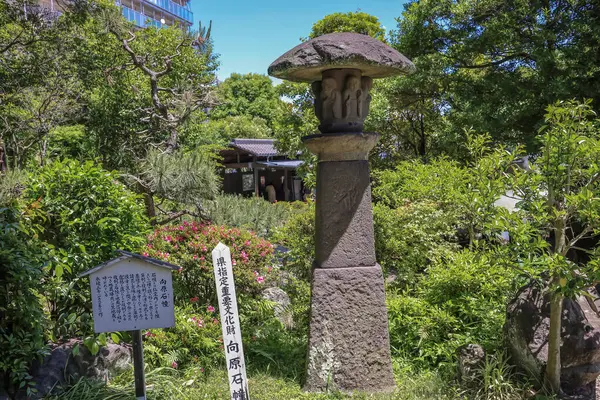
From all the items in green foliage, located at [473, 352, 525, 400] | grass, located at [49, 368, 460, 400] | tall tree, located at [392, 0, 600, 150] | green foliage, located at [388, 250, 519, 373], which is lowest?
grass, located at [49, 368, 460, 400]

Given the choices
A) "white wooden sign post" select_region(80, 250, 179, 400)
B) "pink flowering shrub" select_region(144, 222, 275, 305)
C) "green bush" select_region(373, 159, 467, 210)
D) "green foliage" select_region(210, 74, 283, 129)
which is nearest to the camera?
"white wooden sign post" select_region(80, 250, 179, 400)

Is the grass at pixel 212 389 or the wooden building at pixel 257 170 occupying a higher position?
the wooden building at pixel 257 170

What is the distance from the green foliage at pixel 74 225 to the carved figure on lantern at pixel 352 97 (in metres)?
2.32

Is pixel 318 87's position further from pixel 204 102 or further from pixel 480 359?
pixel 204 102

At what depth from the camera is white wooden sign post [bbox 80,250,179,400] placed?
348 cm

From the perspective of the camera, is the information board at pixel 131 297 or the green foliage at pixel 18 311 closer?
the information board at pixel 131 297

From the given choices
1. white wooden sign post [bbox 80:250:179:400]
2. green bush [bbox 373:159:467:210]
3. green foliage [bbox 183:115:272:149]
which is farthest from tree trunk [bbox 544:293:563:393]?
green foliage [bbox 183:115:272:149]

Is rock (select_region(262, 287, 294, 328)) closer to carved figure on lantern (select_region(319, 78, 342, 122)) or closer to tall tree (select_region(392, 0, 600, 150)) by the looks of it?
carved figure on lantern (select_region(319, 78, 342, 122))

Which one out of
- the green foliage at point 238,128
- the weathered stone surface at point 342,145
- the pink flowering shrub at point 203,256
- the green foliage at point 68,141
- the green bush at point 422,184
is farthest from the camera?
the green foliage at point 238,128

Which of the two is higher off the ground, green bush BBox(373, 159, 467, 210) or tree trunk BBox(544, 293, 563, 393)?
green bush BBox(373, 159, 467, 210)

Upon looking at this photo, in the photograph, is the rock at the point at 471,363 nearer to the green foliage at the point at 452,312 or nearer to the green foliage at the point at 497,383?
the green foliage at the point at 497,383

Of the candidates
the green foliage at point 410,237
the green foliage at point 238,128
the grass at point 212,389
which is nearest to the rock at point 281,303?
the green foliage at point 410,237

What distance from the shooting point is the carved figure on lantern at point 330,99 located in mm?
4191

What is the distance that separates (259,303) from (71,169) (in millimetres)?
2427
